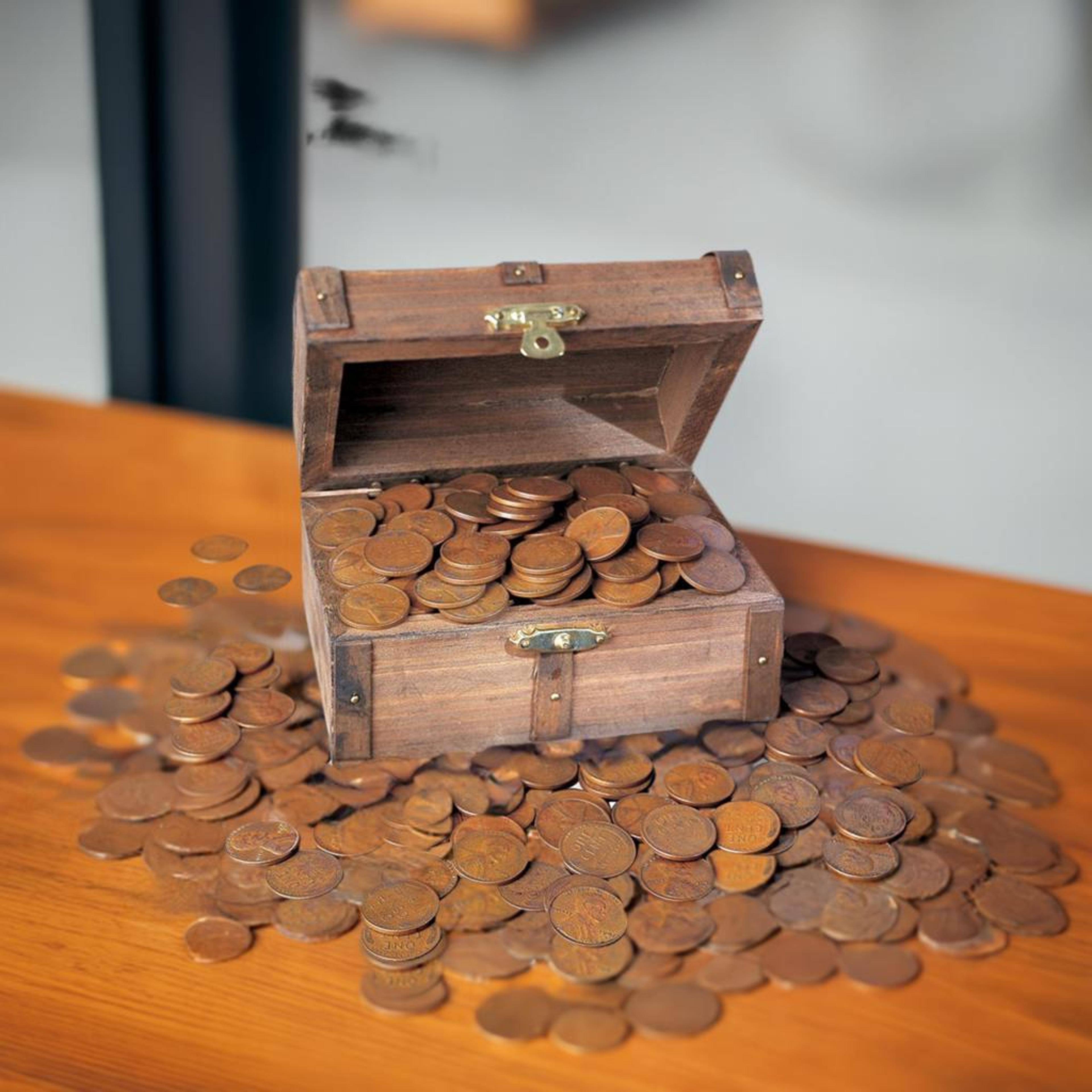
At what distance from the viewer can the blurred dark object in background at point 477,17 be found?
351 cm

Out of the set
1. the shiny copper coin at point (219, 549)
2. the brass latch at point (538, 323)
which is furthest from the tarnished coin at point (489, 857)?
the shiny copper coin at point (219, 549)

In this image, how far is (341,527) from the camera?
2.39 metres

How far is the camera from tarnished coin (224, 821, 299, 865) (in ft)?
7.02

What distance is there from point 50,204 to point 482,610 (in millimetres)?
2342

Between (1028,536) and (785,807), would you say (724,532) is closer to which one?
(785,807)

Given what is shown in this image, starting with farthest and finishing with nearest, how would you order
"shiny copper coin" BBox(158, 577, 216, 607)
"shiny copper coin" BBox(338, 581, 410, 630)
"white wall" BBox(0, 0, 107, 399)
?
"white wall" BBox(0, 0, 107, 399)
"shiny copper coin" BBox(158, 577, 216, 607)
"shiny copper coin" BBox(338, 581, 410, 630)

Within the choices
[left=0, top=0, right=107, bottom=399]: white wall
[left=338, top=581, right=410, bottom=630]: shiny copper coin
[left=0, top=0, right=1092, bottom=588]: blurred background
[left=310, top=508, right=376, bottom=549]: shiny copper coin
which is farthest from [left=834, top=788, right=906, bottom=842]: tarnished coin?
[left=0, top=0, right=107, bottom=399]: white wall

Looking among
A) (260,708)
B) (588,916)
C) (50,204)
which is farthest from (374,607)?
(50,204)

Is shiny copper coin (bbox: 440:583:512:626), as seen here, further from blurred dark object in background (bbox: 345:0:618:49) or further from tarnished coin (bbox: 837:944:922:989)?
blurred dark object in background (bbox: 345:0:618:49)

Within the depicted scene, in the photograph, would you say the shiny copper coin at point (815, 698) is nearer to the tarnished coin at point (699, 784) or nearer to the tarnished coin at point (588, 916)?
the tarnished coin at point (699, 784)

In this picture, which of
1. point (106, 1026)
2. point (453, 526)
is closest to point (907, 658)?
point (453, 526)

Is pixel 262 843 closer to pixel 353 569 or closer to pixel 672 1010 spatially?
pixel 353 569

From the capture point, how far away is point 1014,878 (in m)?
2.18

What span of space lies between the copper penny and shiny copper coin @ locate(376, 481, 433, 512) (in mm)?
203
